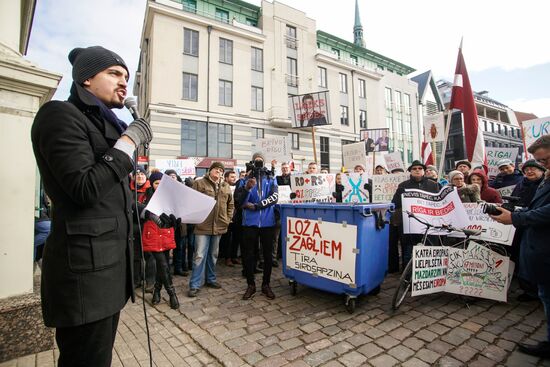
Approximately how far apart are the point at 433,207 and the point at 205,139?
19.1m

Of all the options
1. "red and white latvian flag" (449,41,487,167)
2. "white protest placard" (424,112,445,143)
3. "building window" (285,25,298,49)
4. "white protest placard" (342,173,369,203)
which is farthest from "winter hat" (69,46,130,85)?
"building window" (285,25,298,49)

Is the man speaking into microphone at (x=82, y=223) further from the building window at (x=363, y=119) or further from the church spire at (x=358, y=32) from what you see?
the church spire at (x=358, y=32)

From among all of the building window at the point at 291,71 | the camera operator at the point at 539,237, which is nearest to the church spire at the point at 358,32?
the building window at the point at 291,71

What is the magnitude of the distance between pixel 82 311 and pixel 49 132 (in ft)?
2.92

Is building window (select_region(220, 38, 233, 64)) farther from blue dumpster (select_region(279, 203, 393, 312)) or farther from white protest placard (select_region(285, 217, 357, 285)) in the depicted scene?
white protest placard (select_region(285, 217, 357, 285))

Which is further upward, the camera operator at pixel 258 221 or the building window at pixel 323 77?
the building window at pixel 323 77

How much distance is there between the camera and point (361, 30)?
45438 mm

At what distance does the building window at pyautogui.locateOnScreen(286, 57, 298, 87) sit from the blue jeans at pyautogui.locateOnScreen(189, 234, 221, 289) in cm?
2305

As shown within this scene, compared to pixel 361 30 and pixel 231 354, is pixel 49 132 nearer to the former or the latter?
pixel 231 354

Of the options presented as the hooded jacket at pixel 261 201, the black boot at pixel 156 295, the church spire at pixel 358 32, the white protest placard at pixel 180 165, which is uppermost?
the church spire at pixel 358 32

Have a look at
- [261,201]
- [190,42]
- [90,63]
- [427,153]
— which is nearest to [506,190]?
[261,201]

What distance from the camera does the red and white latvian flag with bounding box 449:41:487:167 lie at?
6379mm

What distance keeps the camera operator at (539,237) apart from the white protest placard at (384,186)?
398 cm

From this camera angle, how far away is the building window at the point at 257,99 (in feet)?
79.0
